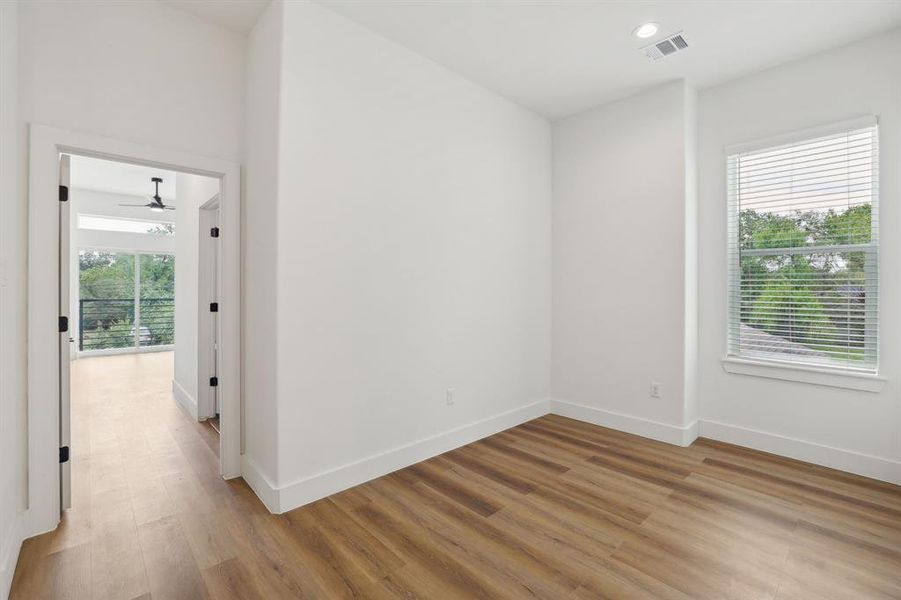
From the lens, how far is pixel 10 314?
6.47 ft

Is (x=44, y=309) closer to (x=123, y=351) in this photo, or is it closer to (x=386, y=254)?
(x=386, y=254)

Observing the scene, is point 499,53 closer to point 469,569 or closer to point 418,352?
point 418,352

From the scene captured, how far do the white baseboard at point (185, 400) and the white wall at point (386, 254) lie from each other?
92.8 inches

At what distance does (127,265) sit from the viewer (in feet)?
28.9

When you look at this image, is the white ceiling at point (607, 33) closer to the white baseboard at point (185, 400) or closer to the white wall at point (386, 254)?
the white wall at point (386, 254)

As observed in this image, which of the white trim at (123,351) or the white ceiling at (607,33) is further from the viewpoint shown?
the white trim at (123,351)

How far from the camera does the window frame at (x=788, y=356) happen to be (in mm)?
2861

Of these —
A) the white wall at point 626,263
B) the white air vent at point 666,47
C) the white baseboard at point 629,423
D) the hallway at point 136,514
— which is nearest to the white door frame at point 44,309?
the hallway at point 136,514

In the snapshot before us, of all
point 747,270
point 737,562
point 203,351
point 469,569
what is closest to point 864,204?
point 747,270

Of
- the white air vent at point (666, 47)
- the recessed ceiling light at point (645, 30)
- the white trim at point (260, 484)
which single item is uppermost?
the recessed ceiling light at point (645, 30)

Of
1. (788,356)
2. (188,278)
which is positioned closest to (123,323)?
(188,278)

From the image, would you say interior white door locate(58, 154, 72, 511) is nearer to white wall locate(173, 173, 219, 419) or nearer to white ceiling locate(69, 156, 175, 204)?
white wall locate(173, 173, 219, 419)

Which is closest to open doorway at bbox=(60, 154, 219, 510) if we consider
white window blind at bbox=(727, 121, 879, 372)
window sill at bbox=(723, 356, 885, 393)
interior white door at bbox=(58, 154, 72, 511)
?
interior white door at bbox=(58, 154, 72, 511)

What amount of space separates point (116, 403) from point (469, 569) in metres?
4.75
